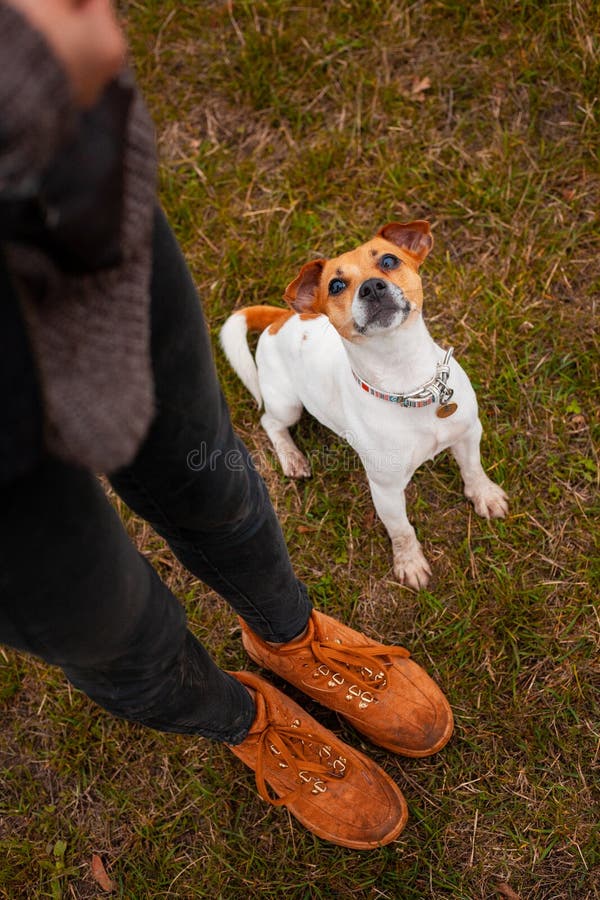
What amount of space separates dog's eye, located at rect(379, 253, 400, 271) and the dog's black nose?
4.0 inches

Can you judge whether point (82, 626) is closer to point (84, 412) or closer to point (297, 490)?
point (84, 412)

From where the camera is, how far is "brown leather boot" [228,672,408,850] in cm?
230

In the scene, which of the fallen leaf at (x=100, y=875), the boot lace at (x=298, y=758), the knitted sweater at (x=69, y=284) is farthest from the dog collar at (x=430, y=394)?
the fallen leaf at (x=100, y=875)

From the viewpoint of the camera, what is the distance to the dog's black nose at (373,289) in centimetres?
212

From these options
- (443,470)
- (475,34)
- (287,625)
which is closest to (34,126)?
(287,625)

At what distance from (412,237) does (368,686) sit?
4.73ft

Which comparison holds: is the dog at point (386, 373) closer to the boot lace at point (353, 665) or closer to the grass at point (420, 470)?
the grass at point (420, 470)

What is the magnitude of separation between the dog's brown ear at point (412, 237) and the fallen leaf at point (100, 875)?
2.32 meters

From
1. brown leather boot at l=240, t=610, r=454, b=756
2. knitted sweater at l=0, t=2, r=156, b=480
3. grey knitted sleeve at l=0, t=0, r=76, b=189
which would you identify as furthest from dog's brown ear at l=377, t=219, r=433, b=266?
grey knitted sleeve at l=0, t=0, r=76, b=189

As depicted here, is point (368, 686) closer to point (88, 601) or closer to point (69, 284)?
point (88, 601)

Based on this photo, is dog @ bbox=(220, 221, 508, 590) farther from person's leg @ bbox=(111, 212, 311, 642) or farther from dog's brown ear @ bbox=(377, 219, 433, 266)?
person's leg @ bbox=(111, 212, 311, 642)

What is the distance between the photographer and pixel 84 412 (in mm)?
933

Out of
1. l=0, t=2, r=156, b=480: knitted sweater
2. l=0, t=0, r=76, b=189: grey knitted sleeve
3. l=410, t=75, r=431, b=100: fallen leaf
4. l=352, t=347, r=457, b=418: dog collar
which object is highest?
l=0, t=0, r=76, b=189: grey knitted sleeve

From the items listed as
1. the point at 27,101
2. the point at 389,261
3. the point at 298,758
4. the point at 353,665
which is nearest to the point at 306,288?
the point at 389,261
